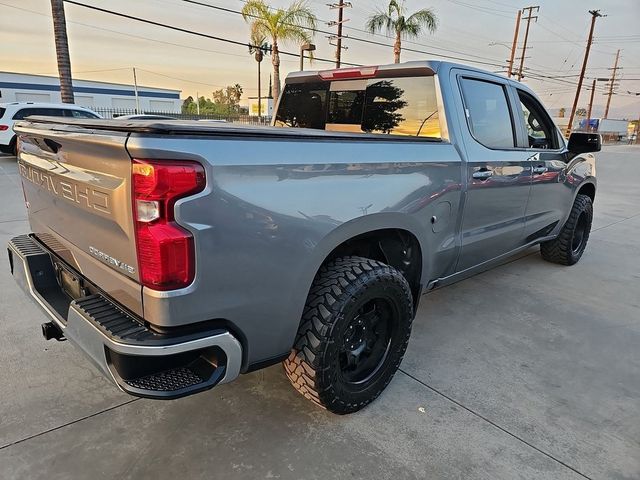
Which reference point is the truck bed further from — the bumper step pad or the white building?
the white building

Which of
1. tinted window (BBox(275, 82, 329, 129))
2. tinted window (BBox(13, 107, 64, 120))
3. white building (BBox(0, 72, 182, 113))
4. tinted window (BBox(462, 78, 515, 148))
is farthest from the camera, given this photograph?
white building (BBox(0, 72, 182, 113))

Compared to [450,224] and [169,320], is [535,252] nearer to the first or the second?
[450,224]

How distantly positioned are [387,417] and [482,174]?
168 cm

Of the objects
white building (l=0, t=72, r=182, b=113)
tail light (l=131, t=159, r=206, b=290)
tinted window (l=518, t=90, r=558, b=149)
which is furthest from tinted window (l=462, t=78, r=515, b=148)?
white building (l=0, t=72, r=182, b=113)

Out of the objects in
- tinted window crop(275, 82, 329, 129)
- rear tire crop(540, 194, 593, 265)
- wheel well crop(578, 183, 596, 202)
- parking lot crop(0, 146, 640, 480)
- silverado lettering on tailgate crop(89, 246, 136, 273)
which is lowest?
parking lot crop(0, 146, 640, 480)

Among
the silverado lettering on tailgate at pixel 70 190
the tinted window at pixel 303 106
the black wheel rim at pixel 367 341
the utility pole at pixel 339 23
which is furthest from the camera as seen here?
the utility pole at pixel 339 23

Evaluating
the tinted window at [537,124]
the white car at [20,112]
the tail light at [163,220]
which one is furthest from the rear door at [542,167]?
the white car at [20,112]

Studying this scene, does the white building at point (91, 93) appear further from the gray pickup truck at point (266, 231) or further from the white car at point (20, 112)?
the gray pickup truck at point (266, 231)

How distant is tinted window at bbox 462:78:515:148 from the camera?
318 centimetres

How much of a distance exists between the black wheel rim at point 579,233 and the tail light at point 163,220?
4804 millimetres

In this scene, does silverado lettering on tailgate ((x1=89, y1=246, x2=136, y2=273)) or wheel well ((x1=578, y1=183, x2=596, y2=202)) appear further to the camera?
wheel well ((x1=578, y1=183, x2=596, y2=202))

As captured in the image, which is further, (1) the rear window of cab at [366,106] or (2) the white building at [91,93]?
(2) the white building at [91,93]

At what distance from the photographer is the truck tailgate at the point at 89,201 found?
1.69 m

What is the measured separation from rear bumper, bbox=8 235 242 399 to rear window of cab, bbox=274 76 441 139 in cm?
200
